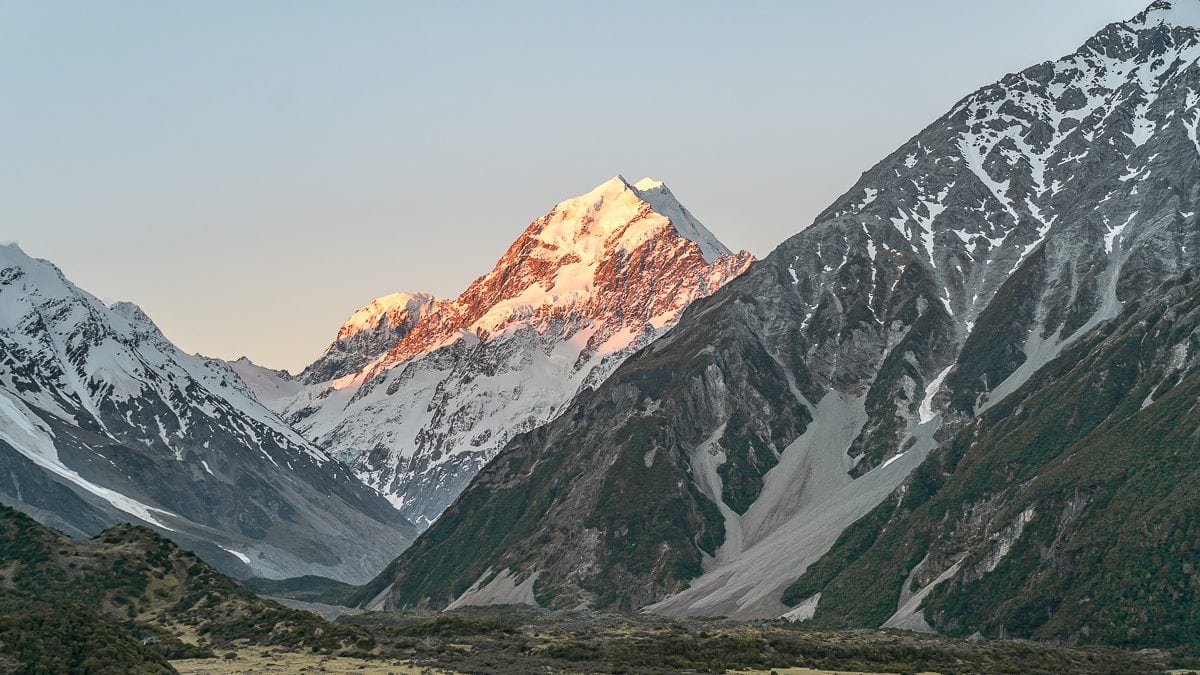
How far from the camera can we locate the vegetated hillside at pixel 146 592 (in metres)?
134

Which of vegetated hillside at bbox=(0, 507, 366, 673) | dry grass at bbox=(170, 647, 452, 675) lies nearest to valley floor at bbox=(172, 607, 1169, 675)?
dry grass at bbox=(170, 647, 452, 675)

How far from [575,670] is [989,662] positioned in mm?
59952

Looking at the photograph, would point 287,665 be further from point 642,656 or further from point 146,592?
point 642,656

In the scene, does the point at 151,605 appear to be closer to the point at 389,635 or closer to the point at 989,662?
the point at 389,635

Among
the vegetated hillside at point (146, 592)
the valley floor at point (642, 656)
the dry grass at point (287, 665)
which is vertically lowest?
the valley floor at point (642, 656)

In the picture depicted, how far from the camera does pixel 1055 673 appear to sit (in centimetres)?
16238

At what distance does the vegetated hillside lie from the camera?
13438cm

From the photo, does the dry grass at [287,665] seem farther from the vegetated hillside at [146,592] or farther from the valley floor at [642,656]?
the vegetated hillside at [146,592]

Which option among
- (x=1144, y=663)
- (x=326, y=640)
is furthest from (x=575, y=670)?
(x=1144, y=663)

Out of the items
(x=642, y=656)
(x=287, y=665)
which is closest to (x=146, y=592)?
(x=287, y=665)

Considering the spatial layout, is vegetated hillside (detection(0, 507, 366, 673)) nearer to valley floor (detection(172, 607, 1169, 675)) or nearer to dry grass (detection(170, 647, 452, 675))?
dry grass (detection(170, 647, 452, 675))

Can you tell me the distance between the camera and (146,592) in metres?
145

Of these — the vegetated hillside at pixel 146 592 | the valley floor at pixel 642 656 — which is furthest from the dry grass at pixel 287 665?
the vegetated hillside at pixel 146 592

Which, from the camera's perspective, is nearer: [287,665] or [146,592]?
[287,665]
